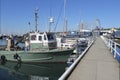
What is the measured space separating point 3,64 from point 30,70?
549 centimetres

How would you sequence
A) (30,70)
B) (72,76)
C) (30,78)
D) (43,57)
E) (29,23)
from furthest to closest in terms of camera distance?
(29,23), (43,57), (30,70), (30,78), (72,76)

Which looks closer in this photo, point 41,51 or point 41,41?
point 41,51

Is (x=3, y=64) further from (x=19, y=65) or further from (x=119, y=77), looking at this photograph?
(x=119, y=77)

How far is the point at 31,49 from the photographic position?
25.9 meters

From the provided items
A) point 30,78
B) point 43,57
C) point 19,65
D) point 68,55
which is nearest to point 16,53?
point 19,65

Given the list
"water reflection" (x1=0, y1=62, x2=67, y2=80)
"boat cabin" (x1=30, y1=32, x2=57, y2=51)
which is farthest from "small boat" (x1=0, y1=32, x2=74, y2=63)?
"water reflection" (x1=0, y1=62, x2=67, y2=80)

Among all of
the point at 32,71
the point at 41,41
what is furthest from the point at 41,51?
the point at 32,71

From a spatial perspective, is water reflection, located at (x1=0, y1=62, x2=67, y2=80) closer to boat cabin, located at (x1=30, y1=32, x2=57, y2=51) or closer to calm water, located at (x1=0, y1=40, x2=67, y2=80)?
calm water, located at (x1=0, y1=40, x2=67, y2=80)

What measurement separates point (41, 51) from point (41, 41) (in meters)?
1.19

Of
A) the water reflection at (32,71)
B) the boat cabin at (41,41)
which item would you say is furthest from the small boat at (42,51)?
the water reflection at (32,71)

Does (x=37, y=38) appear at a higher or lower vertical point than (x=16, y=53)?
higher

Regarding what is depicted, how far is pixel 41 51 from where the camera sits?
2483 centimetres

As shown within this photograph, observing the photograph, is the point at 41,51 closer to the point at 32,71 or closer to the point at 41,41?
the point at 41,41

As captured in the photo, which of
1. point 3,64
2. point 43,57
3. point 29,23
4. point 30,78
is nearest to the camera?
point 30,78
